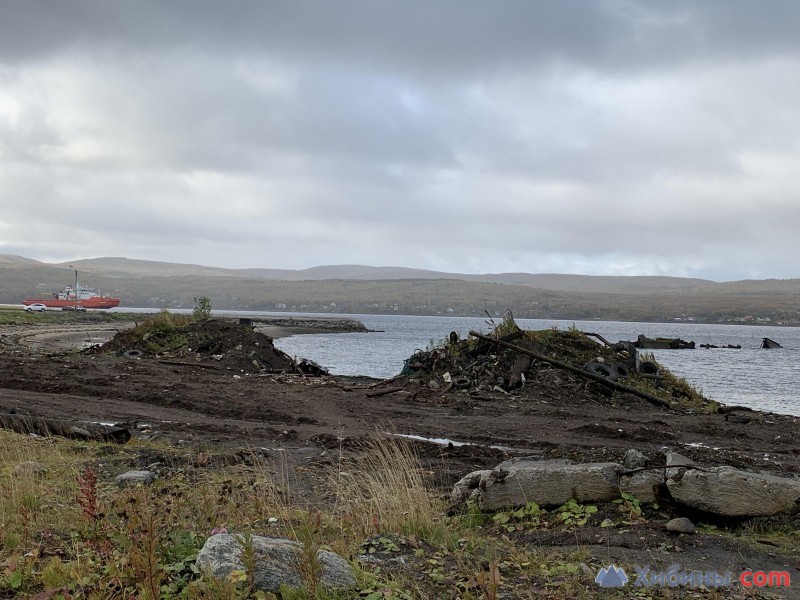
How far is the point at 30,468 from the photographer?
786 centimetres

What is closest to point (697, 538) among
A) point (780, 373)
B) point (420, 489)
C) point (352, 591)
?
point (420, 489)

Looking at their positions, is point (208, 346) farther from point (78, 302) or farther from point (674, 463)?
point (78, 302)

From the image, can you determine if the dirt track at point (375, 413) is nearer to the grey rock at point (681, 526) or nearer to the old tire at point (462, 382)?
the old tire at point (462, 382)

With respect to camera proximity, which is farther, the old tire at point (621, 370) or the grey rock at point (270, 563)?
the old tire at point (621, 370)

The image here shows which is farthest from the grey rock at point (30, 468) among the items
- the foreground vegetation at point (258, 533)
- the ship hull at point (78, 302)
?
the ship hull at point (78, 302)

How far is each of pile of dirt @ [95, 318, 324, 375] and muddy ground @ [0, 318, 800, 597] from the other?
136cm

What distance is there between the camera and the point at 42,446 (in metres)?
10.3

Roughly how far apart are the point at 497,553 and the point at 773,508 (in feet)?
10.7

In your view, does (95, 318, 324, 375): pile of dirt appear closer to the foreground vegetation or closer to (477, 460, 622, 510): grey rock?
the foreground vegetation

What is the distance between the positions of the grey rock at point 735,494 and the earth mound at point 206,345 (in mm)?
20368

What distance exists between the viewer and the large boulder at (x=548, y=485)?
7.32 m

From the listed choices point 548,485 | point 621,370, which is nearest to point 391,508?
point 548,485

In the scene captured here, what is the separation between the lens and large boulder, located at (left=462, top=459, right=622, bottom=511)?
7.32 meters

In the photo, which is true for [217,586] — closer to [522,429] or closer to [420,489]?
[420,489]
